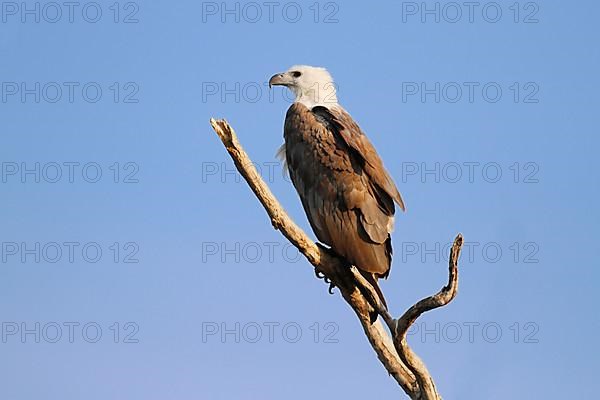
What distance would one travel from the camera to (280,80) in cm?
1239

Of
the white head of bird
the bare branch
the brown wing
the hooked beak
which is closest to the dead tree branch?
Answer: the bare branch

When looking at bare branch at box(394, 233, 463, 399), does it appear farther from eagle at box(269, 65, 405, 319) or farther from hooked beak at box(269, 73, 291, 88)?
hooked beak at box(269, 73, 291, 88)

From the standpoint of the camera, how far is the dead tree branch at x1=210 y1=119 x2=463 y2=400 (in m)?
9.70

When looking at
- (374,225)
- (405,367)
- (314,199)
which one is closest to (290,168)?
(314,199)

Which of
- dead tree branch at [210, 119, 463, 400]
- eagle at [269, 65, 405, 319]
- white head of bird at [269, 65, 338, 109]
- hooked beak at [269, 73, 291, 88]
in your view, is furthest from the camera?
hooked beak at [269, 73, 291, 88]

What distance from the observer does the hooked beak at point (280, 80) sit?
12.4 metres

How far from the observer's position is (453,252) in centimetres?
895

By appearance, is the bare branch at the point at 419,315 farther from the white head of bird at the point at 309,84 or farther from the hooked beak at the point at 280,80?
the hooked beak at the point at 280,80

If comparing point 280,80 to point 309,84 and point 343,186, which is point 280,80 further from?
point 343,186

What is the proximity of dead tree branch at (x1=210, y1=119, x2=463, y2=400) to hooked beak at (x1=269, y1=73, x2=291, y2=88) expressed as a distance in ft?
8.70

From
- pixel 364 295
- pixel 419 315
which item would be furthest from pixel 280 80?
pixel 419 315

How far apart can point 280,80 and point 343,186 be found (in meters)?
2.10

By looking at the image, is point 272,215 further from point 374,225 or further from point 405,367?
point 405,367

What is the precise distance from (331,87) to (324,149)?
4.24ft
